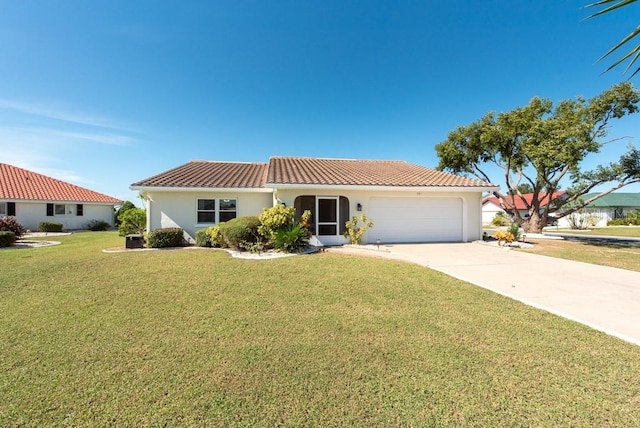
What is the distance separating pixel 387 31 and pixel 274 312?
649 inches

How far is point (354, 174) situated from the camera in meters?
16.6

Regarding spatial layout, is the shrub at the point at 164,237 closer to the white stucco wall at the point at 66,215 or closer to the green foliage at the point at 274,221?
the green foliage at the point at 274,221

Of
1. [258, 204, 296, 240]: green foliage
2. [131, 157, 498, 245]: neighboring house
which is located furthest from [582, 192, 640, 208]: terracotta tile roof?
[258, 204, 296, 240]: green foliage

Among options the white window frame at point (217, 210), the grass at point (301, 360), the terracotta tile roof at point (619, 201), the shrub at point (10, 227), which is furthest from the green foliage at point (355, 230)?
the terracotta tile roof at point (619, 201)

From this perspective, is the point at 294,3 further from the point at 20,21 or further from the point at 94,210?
the point at 94,210

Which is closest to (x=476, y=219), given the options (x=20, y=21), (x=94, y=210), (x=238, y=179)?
(x=238, y=179)

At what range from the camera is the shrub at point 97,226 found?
87.3ft

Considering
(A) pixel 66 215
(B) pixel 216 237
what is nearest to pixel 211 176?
(B) pixel 216 237

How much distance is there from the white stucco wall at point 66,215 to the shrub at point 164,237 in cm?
2030

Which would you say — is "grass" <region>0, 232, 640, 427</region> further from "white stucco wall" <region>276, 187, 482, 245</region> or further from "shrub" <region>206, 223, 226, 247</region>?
"white stucco wall" <region>276, 187, 482, 245</region>

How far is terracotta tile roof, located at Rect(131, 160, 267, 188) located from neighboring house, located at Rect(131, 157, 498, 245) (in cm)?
5

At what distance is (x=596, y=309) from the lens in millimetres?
5430

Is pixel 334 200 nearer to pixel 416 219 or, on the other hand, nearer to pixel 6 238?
pixel 416 219

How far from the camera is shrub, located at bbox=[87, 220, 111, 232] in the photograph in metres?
26.6
